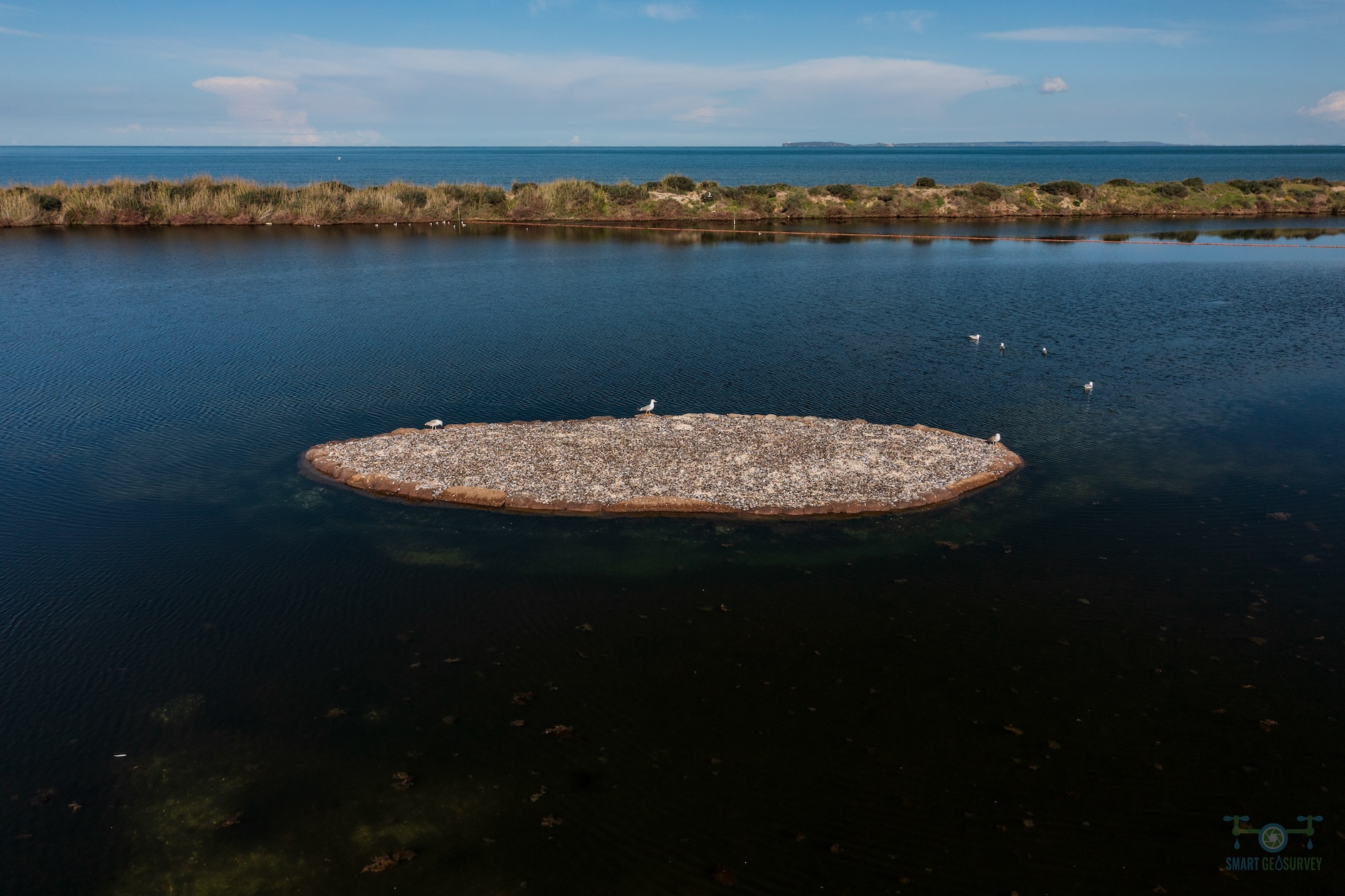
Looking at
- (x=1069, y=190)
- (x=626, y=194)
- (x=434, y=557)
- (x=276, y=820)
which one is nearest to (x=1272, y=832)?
(x=276, y=820)

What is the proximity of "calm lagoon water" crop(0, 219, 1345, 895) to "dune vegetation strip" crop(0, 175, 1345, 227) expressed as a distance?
51.8 m

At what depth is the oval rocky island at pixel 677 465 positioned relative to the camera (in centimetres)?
2227

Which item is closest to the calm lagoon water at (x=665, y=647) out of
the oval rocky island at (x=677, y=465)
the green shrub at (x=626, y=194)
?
the oval rocky island at (x=677, y=465)

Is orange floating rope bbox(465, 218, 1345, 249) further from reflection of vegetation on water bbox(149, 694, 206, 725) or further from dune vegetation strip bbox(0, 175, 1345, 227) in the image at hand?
reflection of vegetation on water bbox(149, 694, 206, 725)

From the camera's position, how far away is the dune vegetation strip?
7706 centimetres

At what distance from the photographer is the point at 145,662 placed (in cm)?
1605

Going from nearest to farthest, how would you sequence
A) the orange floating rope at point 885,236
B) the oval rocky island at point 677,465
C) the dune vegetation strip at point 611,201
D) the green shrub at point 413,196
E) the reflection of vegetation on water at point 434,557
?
1. the reflection of vegetation on water at point 434,557
2. the oval rocky island at point 677,465
3. the orange floating rope at point 885,236
4. the dune vegetation strip at point 611,201
5. the green shrub at point 413,196

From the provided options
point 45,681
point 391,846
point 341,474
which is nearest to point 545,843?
point 391,846

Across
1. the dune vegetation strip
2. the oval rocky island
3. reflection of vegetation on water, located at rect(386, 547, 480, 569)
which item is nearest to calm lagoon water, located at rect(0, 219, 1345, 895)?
reflection of vegetation on water, located at rect(386, 547, 480, 569)

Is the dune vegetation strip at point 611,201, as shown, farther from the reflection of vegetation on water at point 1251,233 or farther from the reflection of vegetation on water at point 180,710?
the reflection of vegetation on water at point 180,710

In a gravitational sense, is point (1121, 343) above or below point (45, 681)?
above

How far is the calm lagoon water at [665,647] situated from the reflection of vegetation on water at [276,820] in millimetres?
58

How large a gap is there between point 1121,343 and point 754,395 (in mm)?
21356

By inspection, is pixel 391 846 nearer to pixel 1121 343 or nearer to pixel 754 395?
pixel 754 395
